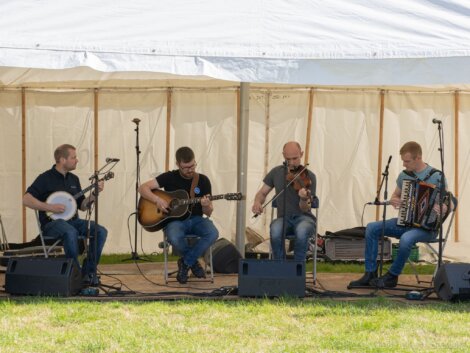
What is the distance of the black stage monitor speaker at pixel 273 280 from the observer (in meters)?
7.28

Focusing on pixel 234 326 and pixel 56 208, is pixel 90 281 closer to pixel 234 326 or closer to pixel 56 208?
pixel 56 208

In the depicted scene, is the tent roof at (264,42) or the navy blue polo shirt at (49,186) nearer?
the tent roof at (264,42)

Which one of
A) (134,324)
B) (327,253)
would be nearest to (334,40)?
(134,324)

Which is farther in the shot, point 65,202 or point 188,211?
point 188,211

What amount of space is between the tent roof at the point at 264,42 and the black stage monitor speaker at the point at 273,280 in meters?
1.41

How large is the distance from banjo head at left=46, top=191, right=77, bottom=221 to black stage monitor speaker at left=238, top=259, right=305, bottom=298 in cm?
181

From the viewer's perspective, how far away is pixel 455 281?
7129 mm

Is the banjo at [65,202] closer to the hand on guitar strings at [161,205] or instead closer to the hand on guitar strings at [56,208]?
the hand on guitar strings at [56,208]

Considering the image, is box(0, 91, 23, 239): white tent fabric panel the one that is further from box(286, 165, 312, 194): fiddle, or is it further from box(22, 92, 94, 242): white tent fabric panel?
box(286, 165, 312, 194): fiddle

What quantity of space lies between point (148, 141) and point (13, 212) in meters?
1.79

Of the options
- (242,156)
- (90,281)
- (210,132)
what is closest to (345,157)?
(210,132)

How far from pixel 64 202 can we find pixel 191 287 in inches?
52.0

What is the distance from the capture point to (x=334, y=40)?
23.4ft

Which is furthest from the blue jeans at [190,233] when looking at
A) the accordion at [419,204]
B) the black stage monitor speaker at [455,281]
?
the black stage monitor speaker at [455,281]
